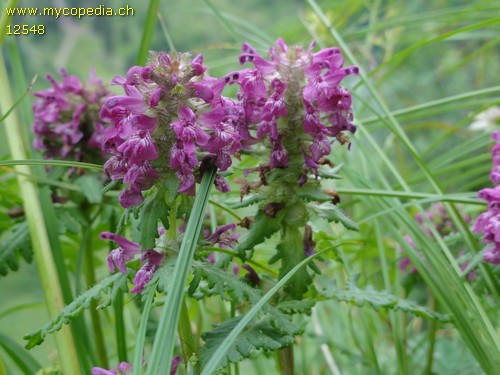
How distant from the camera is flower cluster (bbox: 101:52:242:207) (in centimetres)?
67

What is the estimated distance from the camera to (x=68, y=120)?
125 centimetres

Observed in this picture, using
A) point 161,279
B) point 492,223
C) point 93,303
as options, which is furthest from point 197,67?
point 93,303

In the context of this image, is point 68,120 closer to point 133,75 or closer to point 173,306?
point 133,75

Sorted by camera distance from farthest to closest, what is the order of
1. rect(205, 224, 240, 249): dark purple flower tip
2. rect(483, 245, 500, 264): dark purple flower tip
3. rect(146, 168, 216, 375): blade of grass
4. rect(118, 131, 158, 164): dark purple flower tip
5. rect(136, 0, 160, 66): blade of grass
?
rect(136, 0, 160, 66): blade of grass, rect(483, 245, 500, 264): dark purple flower tip, rect(205, 224, 240, 249): dark purple flower tip, rect(118, 131, 158, 164): dark purple flower tip, rect(146, 168, 216, 375): blade of grass

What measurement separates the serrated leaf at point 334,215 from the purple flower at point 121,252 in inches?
9.5

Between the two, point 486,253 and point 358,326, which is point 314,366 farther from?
point 486,253

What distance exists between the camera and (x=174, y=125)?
664 millimetres

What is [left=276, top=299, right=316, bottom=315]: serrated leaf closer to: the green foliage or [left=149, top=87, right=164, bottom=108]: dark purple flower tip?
the green foliage

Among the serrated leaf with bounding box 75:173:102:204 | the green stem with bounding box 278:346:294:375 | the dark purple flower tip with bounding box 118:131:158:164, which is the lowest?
the green stem with bounding box 278:346:294:375

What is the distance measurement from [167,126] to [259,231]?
20 centimetres

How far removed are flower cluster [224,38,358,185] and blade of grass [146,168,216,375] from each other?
0.61ft

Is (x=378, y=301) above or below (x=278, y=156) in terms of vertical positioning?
below

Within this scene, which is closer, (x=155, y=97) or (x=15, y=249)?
(x=155, y=97)

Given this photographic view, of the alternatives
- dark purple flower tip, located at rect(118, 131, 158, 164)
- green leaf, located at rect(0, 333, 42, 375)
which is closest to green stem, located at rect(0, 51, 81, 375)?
green leaf, located at rect(0, 333, 42, 375)
